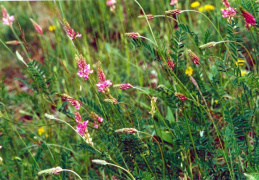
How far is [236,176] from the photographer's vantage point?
4.34ft

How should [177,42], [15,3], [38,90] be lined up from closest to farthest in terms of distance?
[177,42], [38,90], [15,3]

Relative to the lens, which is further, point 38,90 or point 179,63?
point 38,90

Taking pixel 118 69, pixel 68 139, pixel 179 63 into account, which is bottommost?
pixel 68 139

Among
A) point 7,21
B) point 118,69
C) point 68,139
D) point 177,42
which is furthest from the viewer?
point 118,69

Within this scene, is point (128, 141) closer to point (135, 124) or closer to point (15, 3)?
point (135, 124)

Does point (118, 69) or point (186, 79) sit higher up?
point (186, 79)

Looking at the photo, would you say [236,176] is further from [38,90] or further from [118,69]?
[118,69]

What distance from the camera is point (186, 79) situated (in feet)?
4.29

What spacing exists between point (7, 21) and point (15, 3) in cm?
216

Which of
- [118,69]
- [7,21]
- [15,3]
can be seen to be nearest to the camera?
[7,21]

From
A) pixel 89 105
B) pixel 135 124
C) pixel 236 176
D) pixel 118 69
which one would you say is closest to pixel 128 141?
pixel 135 124

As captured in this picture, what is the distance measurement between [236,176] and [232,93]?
50 cm

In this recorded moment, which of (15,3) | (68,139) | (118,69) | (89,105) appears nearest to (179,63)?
(89,105)

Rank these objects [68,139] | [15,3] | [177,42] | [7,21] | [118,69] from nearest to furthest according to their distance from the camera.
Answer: [177,42] < [7,21] < [68,139] < [118,69] < [15,3]
